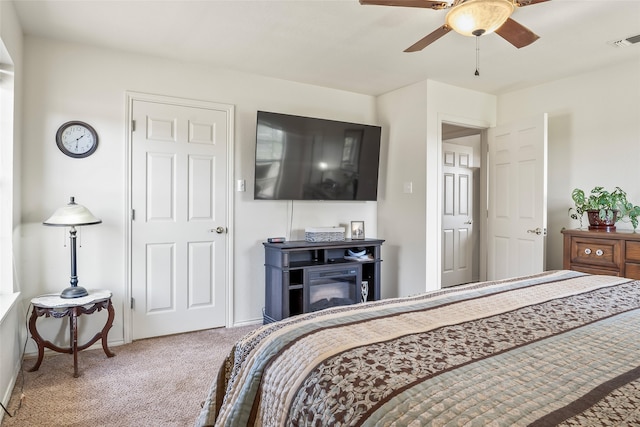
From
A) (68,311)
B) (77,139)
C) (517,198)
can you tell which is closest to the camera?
(68,311)

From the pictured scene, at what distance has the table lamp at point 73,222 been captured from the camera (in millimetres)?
2613

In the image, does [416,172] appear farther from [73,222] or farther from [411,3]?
[73,222]

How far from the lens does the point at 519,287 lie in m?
1.73

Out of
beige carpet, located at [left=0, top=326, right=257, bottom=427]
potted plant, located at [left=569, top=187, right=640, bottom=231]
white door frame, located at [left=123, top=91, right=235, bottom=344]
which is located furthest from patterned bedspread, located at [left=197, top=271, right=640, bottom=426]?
white door frame, located at [left=123, top=91, right=235, bottom=344]

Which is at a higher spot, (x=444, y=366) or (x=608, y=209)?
(x=608, y=209)

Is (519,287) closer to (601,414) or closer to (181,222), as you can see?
(601,414)

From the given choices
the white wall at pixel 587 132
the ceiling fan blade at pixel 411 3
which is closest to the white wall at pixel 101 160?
the ceiling fan blade at pixel 411 3

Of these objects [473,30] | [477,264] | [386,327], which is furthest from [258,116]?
[477,264]

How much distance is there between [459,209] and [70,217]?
14.7 ft

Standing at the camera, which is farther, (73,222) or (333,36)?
(333,36)

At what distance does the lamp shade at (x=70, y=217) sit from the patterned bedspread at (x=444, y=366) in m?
1.89

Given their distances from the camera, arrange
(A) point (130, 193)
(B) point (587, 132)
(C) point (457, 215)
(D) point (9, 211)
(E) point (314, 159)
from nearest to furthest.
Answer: (D) point (9, 211), (A) point (130, 193), (B) point (587, 132), (E) point (314, 159), (C) point (457, 215)

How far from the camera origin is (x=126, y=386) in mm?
2400

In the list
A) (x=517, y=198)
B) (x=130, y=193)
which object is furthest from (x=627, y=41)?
(x=130, y=193)
